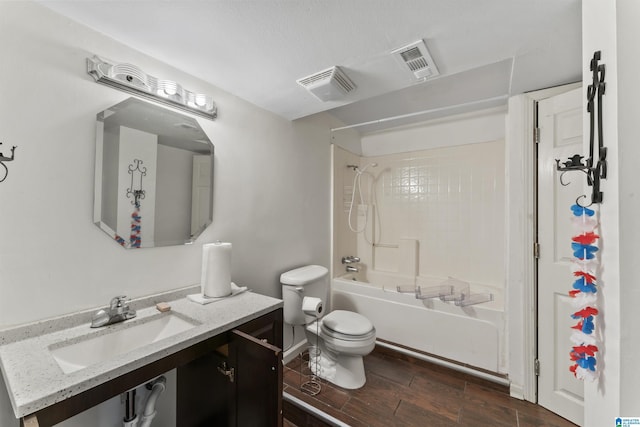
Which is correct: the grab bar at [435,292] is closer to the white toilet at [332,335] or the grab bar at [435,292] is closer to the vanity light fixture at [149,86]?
the white toilet at [332,335]

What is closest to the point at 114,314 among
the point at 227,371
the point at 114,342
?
the point at 114,342

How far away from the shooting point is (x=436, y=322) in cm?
212

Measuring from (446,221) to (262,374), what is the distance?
2578 mm

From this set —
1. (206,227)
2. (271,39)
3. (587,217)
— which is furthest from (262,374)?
(271,39)

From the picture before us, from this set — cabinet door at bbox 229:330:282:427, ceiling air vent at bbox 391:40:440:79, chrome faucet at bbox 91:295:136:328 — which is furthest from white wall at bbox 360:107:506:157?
chrome faucet at bbox 91:295:136:328

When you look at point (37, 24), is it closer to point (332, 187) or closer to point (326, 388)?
point (332, 187)

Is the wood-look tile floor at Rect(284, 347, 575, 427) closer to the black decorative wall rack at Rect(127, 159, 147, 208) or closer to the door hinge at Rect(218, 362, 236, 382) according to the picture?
the door hinge at Rect(218, 362, 236, 382)

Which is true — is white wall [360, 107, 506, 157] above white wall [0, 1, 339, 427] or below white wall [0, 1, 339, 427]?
above

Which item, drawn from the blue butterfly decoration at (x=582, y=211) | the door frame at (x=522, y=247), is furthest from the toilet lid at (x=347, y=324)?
the blue butterfly decoration at (x=582, y=211)

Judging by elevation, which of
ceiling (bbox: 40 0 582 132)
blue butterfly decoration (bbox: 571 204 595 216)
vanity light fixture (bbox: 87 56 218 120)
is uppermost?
ceiling (bbox: 40 0 582 132)

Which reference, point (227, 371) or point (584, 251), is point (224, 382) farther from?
point (584, 251)

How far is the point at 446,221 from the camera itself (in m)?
2.86

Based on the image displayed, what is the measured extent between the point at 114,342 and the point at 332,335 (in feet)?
4.14

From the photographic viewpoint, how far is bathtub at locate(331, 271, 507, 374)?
1.92 metres
